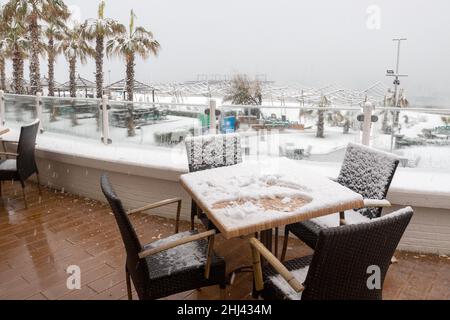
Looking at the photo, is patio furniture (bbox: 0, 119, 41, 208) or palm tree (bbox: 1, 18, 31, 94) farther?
palm tree (bbox: 1, 18, 31, 94)

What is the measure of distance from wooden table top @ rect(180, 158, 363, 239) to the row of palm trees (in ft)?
→ 51.9

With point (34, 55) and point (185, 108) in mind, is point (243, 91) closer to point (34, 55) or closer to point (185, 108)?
point (34, 55)

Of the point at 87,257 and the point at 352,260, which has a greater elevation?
the point at 352,260

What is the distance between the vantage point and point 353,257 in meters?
1.43

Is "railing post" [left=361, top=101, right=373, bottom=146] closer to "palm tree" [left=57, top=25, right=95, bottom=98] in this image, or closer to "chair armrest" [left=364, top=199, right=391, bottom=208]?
"chair armrest" [left=364, top=199, right=391, bottom=208]

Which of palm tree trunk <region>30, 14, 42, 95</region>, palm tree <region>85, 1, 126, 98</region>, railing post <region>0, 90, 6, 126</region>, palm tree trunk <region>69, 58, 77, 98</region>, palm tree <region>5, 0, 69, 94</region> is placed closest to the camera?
railing post <region>0, 90, 6, 126</region>

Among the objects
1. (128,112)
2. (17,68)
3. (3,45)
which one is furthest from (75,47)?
(128,112)

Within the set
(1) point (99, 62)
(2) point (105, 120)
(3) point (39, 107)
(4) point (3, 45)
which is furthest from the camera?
(1) point (99, 62)

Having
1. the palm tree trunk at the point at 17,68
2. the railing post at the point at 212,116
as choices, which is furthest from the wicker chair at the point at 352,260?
the palm tree trunk at the point at 17,68

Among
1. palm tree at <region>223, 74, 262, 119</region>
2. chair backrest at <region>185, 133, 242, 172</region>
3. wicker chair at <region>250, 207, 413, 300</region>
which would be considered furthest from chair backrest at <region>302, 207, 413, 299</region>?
palm tree at <region>223, 74, 262, 119</region>

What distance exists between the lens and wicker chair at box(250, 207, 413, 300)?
137 centimetres

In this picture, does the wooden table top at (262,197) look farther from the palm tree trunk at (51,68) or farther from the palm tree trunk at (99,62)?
the palm tree trunk at (51,68)

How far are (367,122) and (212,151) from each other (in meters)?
1.87

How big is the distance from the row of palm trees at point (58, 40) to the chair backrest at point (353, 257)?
1699cm
